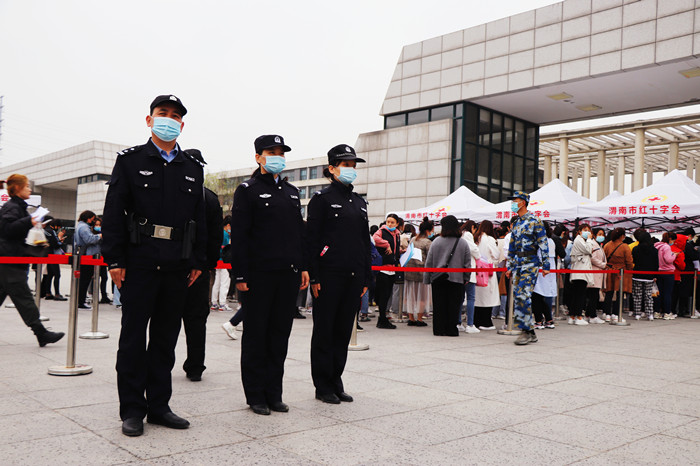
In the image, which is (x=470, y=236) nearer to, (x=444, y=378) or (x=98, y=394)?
(x=444, y=378)

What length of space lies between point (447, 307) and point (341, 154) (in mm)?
5069

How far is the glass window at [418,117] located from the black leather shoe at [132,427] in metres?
26.0

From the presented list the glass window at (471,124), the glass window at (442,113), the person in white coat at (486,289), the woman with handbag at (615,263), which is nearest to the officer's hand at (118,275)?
the person in white coat at (486,289)

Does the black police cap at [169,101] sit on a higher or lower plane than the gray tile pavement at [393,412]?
higher

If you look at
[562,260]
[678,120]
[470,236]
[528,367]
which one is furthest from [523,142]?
[528,367]

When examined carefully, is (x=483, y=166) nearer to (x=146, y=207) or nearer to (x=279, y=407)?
(x=279, y=407)

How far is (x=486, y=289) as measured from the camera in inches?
406

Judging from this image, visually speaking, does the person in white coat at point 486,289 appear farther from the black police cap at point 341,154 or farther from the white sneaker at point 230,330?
the black police cap at point 341,154

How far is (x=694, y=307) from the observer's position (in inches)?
569

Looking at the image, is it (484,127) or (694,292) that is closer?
(694,292)

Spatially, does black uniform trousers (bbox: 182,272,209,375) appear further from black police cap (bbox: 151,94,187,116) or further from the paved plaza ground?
black police cap (bbox: 151,94,187,116)

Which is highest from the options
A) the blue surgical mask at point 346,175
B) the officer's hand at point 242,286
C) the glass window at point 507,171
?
the glass window at point 507,171

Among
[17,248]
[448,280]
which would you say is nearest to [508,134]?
[448,280]

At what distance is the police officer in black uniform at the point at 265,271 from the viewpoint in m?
4.40
